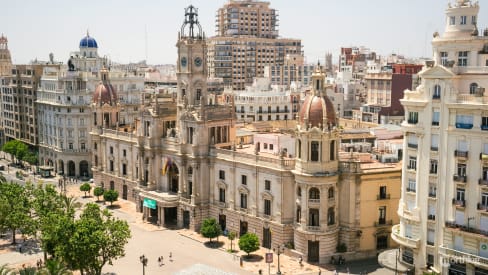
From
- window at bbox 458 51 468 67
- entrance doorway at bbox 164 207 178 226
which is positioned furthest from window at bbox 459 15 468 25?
entrance doorway at bbox 164 207 178 226

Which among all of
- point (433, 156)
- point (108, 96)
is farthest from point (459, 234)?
point (108, 96)

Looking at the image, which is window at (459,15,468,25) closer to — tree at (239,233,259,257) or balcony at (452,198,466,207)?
balcony at (452,198,466,207)

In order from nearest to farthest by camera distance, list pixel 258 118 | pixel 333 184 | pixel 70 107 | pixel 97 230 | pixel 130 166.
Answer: pixel 97 230, pixel 333 184, pixel 130 166, pixel 70 107, pixel 258 118

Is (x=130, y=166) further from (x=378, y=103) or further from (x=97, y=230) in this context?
(x=378, y=103)

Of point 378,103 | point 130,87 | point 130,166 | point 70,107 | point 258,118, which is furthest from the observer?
point 378,103

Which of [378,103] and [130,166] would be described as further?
[378,103]

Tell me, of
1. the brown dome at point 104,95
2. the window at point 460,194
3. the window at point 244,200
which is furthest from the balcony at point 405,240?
the brown dome at point 104,95

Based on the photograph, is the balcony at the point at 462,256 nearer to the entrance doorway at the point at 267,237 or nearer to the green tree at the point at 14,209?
the entrance doorway at the point at 267,237

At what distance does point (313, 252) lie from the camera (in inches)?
2886

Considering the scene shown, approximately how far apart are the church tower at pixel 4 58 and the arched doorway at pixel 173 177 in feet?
353

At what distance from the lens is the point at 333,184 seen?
2849 inches

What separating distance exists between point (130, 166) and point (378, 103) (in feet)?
273

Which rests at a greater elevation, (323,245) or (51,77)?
(51,77)

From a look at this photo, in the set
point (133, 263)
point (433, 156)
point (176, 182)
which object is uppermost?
point (433, 156)
